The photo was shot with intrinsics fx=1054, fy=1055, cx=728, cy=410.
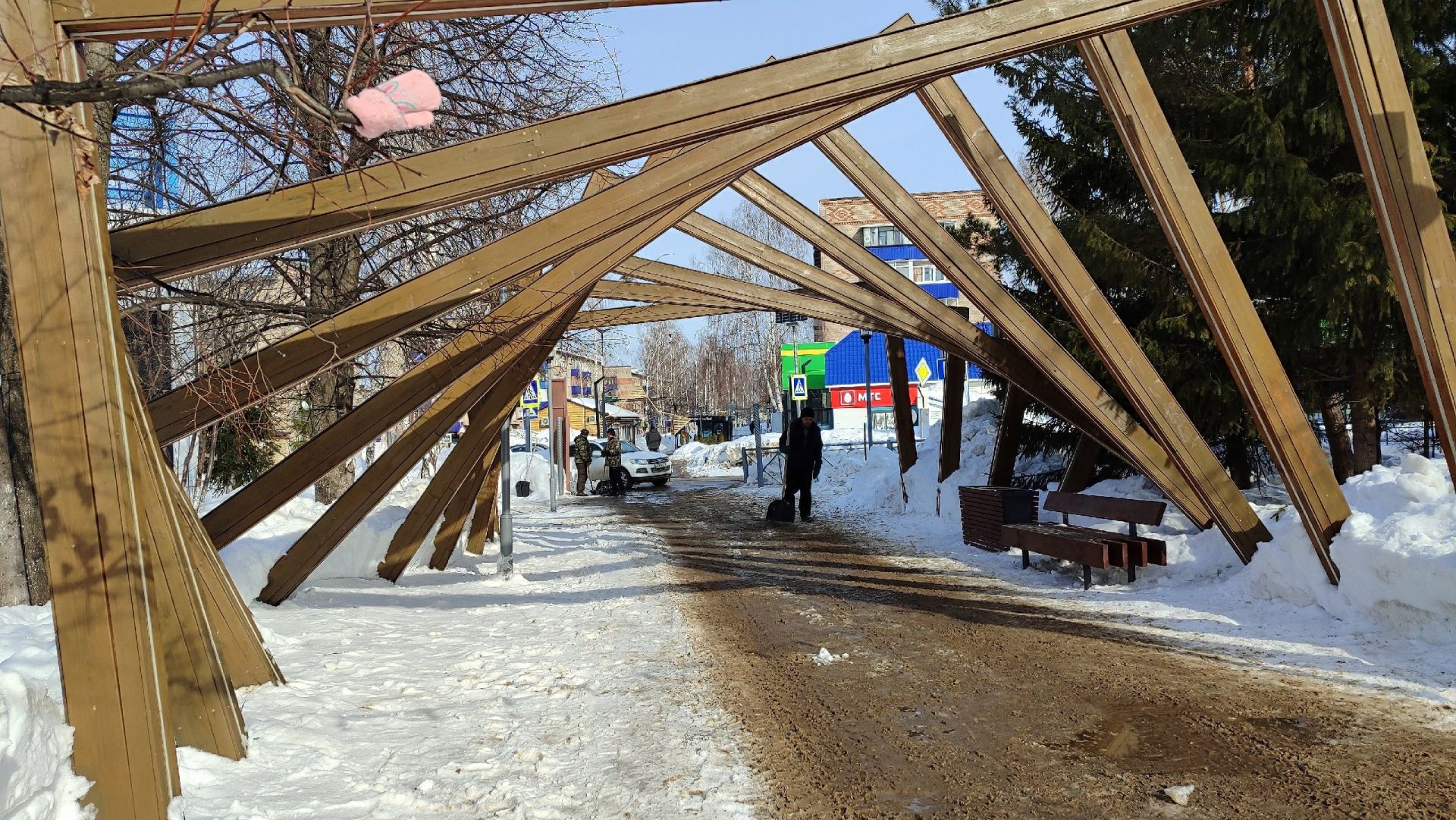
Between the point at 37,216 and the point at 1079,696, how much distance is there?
546cm

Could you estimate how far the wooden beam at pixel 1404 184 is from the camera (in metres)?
7.03

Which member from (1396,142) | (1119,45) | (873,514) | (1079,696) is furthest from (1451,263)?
(873,514)

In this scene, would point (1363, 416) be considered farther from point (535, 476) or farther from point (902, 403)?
point (535, 476)

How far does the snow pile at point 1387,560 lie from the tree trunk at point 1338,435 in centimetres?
416

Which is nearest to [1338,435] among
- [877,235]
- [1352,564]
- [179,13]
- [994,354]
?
[994,354]

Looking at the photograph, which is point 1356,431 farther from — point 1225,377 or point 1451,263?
point 1451,263

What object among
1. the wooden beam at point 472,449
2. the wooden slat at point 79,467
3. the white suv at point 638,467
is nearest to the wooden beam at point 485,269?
the wooden slat at point 79,467

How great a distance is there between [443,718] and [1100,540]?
20.2 ft

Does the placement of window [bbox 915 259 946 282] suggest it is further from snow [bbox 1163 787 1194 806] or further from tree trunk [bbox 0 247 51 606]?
snow [bbox 1163 787 1194 806]

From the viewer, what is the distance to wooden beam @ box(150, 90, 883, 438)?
20.5ft

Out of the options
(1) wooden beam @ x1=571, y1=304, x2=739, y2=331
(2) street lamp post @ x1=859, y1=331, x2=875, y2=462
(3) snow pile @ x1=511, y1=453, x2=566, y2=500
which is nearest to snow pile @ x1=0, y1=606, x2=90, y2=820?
(1) wooden beam @ x1=571, y1=304, x2=739, y2=331

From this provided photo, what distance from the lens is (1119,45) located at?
26.5 feet

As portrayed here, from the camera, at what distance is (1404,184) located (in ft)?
23.2

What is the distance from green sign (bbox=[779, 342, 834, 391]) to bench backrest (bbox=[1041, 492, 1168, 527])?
1339 inches
